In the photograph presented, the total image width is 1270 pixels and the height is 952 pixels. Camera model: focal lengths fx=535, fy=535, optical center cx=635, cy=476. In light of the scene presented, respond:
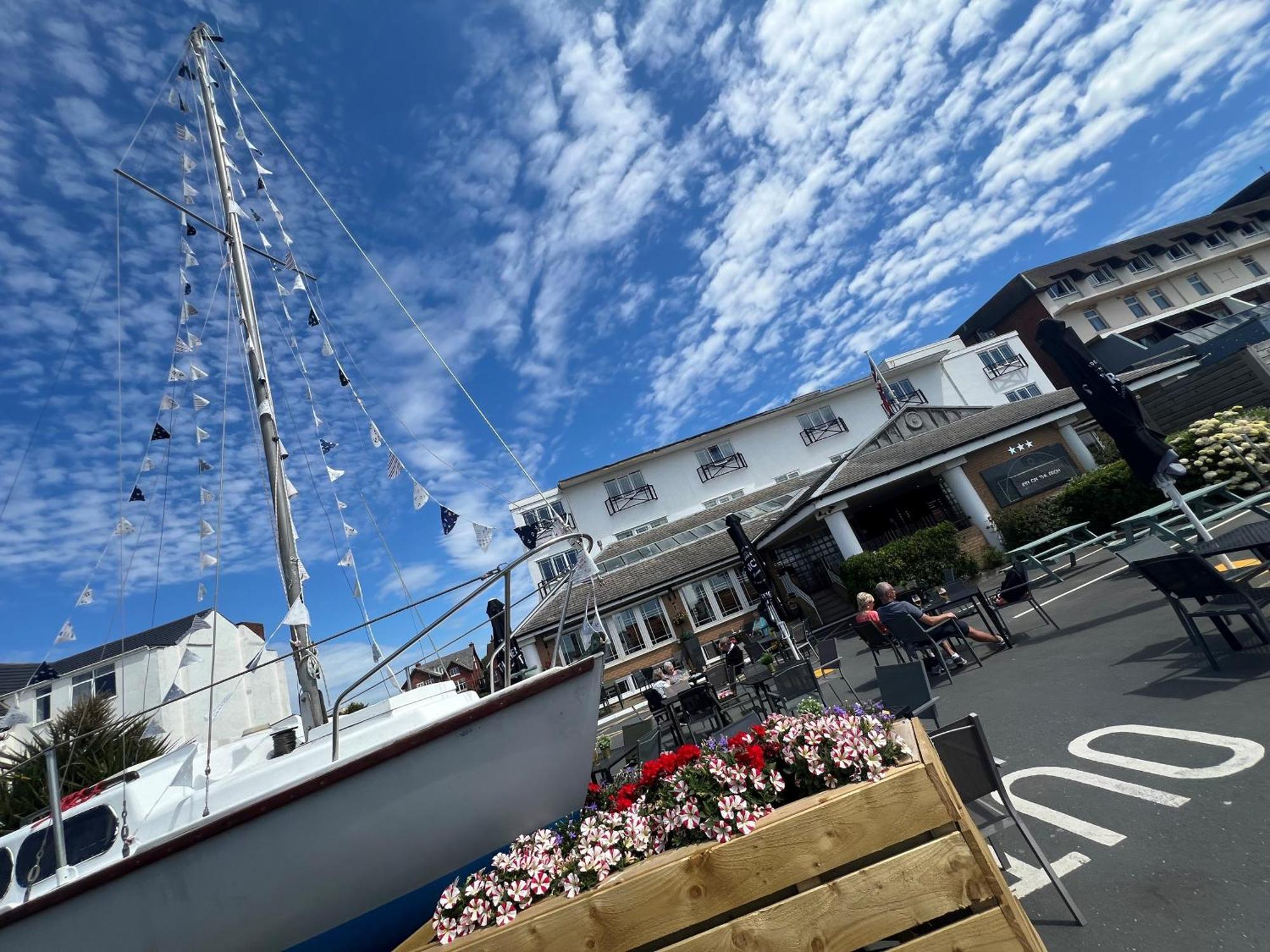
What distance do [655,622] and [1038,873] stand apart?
17.9 m

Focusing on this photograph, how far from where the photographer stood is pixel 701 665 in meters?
15.9

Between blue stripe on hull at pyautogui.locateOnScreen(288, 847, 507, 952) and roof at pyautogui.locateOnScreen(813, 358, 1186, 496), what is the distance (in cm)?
1533

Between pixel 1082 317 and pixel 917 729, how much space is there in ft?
158

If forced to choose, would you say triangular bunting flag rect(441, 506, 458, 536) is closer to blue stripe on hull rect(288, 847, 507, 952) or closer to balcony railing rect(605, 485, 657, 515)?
blue stripe on hull rect(288, 847, 507, 952)

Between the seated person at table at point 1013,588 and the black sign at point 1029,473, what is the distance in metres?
9.32

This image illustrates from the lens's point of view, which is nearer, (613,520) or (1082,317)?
(613,520)

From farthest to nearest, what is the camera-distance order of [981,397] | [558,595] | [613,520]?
[981,397] → [613,520] → [558,595]

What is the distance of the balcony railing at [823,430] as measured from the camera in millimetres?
31188

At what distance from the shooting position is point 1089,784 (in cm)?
360

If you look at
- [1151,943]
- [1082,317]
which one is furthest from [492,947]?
[1082,317]

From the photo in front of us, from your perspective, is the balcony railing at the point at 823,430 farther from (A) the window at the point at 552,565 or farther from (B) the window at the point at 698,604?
(A) the window at the point at 552,565

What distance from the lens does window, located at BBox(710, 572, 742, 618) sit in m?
20.6

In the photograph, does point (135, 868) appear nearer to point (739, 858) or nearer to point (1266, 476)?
point (739, 858)

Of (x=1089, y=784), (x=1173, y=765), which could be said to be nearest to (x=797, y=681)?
(x=1089, y=784)
